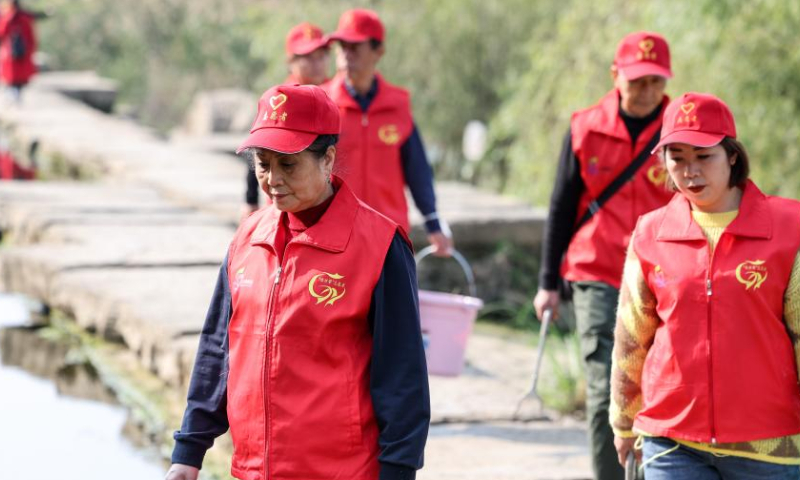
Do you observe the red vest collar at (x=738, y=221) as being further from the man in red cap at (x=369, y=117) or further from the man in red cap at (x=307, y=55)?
the man in red cap at (x=307, y=55)

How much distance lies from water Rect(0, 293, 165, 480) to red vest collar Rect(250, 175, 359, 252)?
8.24ft

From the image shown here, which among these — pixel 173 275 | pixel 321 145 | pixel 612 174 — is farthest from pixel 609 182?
pixel 173 275

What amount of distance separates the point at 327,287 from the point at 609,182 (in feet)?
7.17

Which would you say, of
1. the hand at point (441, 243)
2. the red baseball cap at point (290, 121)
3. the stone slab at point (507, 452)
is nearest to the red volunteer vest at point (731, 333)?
the red baseball cap at point (290, 121)

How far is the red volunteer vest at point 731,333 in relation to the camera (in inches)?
139

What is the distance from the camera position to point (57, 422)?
20.0 feet

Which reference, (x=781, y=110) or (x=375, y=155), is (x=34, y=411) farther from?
(x=781, y=110)

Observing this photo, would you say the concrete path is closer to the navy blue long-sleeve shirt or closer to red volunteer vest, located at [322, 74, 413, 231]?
red volunteer vest, located at [322, 74, 413, 231]

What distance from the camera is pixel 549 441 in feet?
19.6

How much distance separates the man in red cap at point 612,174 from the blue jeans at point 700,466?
4.03ft

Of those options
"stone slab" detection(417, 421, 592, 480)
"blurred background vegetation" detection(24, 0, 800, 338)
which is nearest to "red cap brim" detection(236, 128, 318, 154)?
"stone slab" detection(417, 421, 592, 480)

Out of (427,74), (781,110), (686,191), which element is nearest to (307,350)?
(686,191)

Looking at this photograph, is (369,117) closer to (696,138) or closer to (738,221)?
(696,138)

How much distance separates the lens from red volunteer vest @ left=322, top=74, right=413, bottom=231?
19.4ft
